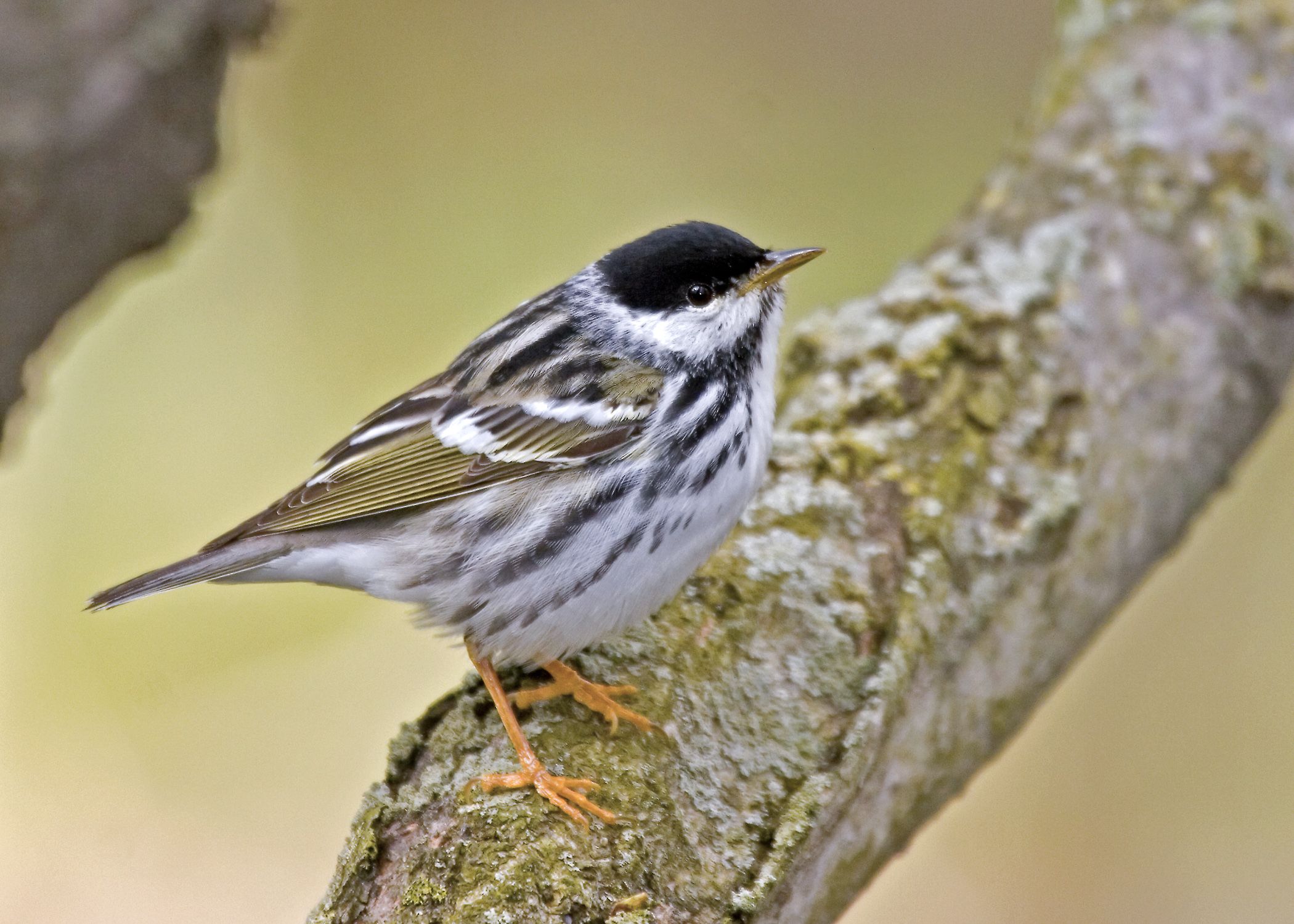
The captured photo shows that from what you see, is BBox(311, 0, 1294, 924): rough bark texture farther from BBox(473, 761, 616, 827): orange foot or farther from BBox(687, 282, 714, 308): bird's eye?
BBox(687, 282, 714, 308): bird's eye

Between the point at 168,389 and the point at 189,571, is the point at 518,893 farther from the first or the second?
the point at 168,389

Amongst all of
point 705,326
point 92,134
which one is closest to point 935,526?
point 705,326

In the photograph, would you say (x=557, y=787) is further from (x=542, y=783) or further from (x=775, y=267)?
(x=775, y=267)

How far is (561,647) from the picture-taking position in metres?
3.21

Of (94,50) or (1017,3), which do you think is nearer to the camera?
(94,50)

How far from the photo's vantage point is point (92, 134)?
2650mm

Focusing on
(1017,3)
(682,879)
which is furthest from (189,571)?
(1017,3)

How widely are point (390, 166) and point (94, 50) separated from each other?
21.8 ft

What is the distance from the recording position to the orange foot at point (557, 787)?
2602 millimetres

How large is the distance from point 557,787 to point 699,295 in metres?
1.58

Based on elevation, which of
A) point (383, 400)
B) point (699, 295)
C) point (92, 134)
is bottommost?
point (92, 134)

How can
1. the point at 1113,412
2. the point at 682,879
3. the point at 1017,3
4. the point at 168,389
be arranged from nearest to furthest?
the point at 682,879, the point at 1113,412, the point at 168,389, the point at 1017,3

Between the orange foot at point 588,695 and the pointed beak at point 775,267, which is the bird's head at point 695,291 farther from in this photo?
the orange foot at point 588,695

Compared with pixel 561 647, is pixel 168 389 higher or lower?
higher
